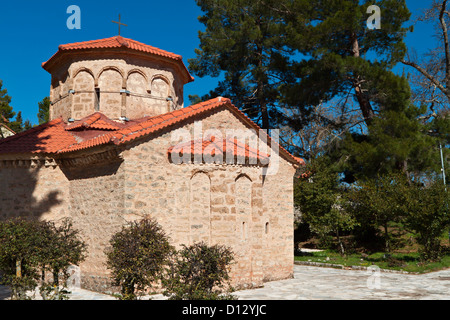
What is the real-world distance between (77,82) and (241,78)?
1195cm

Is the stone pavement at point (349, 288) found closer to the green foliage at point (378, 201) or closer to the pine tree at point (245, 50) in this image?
the green foliage at point (378, 201)

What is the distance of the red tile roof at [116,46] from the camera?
13.0 metres

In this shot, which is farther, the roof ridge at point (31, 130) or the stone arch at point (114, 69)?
the stone arch at point (114, 69)

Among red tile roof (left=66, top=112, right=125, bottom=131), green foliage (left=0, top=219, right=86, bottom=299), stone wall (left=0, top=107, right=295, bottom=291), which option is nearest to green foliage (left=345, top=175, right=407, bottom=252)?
stone wall (left=0, top=107, right=295, bottom=291)

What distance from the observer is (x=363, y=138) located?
63.6 ft

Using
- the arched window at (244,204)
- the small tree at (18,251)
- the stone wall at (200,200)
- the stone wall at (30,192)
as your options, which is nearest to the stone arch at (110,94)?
the stone wall at (30,192)

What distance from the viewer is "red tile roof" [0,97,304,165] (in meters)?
9.40

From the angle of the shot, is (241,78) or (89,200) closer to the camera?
(89,200)

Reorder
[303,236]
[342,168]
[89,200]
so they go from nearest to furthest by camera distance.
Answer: [89,200] → [342,168] → [303,236]

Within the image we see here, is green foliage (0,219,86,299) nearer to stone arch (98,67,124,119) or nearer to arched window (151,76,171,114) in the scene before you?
stone arch (98,67,124,119)

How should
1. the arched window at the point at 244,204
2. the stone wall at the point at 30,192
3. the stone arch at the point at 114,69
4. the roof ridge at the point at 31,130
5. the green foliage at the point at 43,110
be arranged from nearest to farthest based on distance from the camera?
the arched window at the point at 244,204
the stone wall at the point at 30,192
the roof ridge at the point at 31,130
the stone arch at the point at 114,69
the green foliage at the point at 43,110

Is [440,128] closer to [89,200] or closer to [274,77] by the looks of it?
[274,77]

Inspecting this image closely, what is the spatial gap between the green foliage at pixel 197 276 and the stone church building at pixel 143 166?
2711mm
